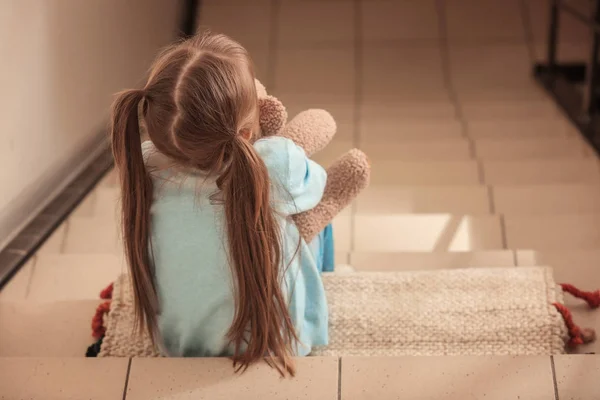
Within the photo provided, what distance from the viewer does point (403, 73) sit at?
4141 mm

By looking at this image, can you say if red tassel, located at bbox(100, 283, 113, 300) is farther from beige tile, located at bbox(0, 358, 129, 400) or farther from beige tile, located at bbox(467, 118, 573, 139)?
beige tile, located at bbox(467, 118, 573, 139)

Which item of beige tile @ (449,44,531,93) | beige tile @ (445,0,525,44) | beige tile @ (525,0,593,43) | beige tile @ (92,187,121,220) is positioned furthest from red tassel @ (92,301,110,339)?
beige tile @ (525,0,593,43)

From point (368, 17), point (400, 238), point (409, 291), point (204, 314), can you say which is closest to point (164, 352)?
point (204, 314)

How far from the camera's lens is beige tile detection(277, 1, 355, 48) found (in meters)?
4.31

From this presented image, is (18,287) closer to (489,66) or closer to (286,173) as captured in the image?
(286,173)

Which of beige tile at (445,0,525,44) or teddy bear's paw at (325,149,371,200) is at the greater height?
teddy bear's paw at (325,149,371,200)

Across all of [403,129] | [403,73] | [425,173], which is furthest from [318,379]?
[403,73]

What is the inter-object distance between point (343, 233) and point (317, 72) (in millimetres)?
2031

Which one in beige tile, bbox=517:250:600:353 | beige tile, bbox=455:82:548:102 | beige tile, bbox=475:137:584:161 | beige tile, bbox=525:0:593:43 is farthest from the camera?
beige tile, bbox=525:0:593:43

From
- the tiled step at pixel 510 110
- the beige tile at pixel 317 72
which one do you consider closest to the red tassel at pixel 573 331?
the tiled step at pixel 510 110

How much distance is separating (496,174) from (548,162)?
19 centimetres

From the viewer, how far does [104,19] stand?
287cm

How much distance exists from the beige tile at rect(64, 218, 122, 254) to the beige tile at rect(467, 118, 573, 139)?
1672 millimetres

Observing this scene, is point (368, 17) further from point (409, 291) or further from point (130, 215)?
point (130, 215)
